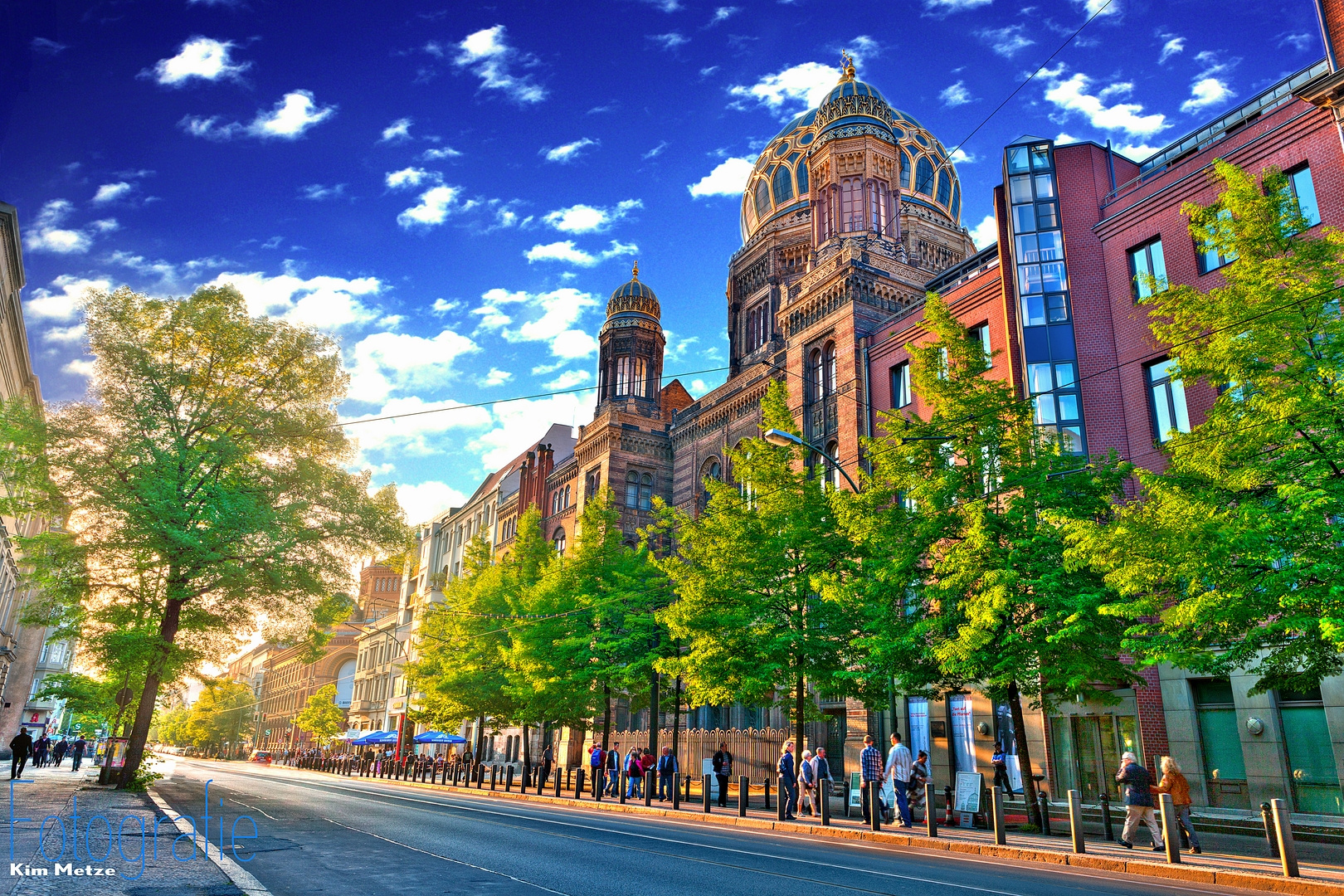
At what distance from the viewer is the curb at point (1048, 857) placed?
1145 cm

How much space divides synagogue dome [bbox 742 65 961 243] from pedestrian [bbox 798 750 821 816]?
43639mm

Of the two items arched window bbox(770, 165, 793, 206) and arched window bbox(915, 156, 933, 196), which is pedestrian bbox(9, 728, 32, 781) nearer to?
arched window bbox(770, 165, 793, 206)

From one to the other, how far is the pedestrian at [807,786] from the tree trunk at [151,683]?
17.6 m

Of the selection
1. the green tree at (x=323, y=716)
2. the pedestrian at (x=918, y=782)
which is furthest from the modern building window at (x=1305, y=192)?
the green tree at (x=323, y=716)

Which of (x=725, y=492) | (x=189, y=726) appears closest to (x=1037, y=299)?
(x=725, y=492)

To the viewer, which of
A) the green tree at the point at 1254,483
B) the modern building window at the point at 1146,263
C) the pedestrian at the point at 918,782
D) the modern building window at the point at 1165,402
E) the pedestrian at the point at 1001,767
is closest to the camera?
the green tree at the point at 1254,483

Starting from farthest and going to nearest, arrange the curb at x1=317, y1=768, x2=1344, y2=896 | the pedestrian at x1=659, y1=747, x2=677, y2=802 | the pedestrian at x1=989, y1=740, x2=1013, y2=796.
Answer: the pedestrian at x1=659, y1=747, x2=677, y2=802 < the pedestrian at x1=989, y1=740, x2=1013, y2=796 < the curb at x1=317, y1=768, x2=1344, y2=896

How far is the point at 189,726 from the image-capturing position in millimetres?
135125

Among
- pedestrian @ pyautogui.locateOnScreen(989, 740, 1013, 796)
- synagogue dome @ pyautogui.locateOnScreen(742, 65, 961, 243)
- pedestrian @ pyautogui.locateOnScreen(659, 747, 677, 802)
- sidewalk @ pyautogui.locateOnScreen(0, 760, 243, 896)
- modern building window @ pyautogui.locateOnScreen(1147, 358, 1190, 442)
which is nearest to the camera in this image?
sidewalk @ pyautogui.locateOnScreen(0, 760, 243, 896)

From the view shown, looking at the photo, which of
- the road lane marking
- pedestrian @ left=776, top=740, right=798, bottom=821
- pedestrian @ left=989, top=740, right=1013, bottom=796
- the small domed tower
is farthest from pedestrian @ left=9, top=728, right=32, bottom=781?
the small domed tower

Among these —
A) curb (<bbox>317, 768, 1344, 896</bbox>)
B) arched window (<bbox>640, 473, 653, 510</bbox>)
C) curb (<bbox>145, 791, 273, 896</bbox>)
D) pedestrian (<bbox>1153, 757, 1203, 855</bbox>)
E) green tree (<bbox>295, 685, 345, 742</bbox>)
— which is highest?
arched window (<bbox>640, 473, 653, 510</bbox>)

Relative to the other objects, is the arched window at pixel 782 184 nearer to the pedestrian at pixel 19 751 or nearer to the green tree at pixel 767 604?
the green tree at pixel 767 604

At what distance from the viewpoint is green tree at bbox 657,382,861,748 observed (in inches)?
915

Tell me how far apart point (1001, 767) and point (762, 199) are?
1878 inches
